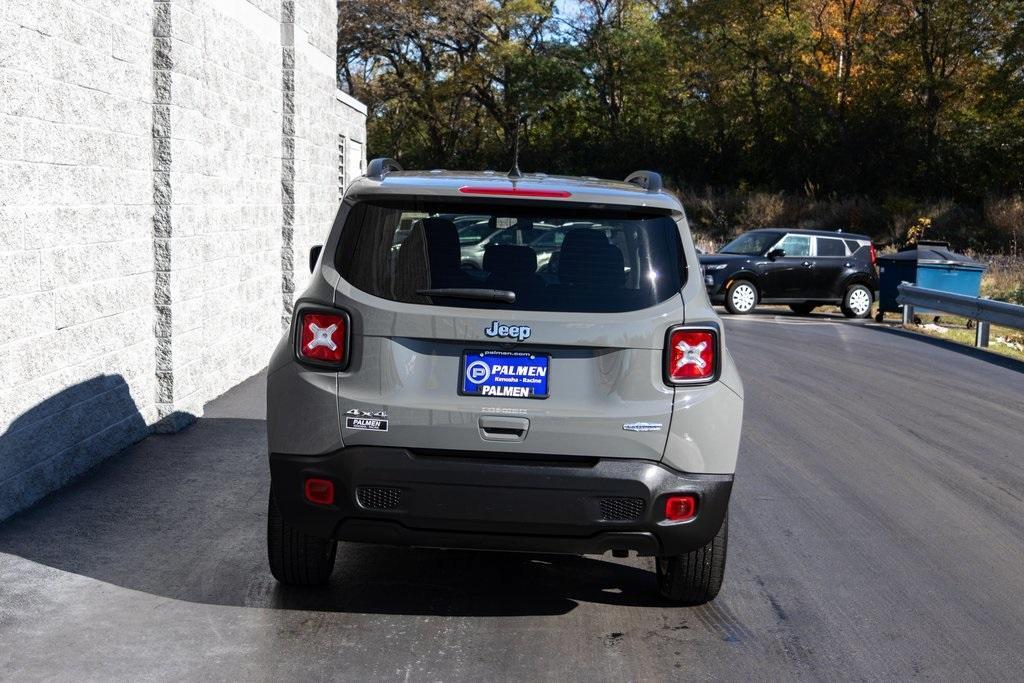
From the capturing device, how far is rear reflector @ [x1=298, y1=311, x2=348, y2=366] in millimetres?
5031

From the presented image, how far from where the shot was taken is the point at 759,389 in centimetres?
1314

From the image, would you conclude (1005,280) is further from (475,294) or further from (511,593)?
(475,294)

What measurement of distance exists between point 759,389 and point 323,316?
8.74 meters

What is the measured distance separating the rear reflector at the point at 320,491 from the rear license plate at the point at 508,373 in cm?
66

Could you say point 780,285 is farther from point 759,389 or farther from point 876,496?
point 876,496

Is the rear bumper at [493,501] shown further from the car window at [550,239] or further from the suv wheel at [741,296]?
→ the suv wheel at [741,296]

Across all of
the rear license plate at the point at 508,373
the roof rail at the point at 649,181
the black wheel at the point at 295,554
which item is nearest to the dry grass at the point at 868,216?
the roof rail at the point at 649,181

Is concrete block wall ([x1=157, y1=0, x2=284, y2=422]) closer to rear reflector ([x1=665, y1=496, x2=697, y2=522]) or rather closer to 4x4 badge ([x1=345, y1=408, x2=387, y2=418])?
4x4 badge ([x1=345, y1=408, x2=387, y2=418])

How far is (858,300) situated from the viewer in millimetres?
24375

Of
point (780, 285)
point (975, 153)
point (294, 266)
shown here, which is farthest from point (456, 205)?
point (975, 153)

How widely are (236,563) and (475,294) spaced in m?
2.03

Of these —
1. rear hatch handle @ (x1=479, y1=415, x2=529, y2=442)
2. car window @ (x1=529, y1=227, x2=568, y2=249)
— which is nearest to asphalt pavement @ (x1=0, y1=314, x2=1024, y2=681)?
rear hatch handle @ (x1=479, y1=415, x2=529, y2=442)

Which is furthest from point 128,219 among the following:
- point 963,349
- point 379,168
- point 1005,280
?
point 1005,280

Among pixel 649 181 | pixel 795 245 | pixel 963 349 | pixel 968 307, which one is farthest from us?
pixel 795 245
